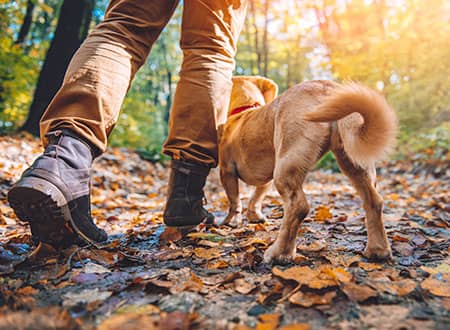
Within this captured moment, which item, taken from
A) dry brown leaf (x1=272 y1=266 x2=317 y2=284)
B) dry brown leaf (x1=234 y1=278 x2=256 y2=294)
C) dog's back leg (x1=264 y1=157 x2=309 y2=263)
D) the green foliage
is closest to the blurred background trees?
the green foliage

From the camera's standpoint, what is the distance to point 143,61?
1785 mm

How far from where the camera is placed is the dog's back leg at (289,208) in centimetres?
138

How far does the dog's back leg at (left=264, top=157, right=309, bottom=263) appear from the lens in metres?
1.38

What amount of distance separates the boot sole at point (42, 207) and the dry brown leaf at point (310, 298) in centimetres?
90

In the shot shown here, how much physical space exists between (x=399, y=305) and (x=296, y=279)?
296 millimetres

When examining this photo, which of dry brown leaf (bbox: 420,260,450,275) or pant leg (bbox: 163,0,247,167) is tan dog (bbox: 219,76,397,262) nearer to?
dry brown leaf (bbox: 420,260,450,275)

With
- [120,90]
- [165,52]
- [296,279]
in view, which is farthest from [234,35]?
[165,52]

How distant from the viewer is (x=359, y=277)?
1.18 m

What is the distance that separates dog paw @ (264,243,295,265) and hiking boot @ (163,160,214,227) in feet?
1.90

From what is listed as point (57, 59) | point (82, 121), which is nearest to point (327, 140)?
point (82, 121)

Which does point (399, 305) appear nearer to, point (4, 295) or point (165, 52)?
point (4, 295)

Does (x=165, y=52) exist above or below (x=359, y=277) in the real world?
above

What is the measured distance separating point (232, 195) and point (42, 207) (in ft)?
4.58

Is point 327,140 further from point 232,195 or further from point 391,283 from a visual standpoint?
point 232,195
